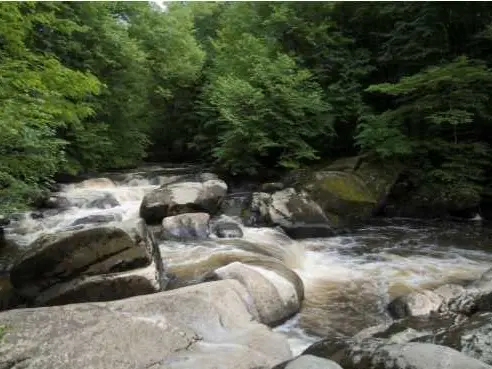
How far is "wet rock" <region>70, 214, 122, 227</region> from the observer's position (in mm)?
9688

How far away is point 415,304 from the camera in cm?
585

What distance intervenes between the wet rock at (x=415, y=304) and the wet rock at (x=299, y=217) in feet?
12.6

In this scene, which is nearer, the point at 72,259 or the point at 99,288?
the point at 99,288

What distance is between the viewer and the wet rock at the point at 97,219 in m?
9.69

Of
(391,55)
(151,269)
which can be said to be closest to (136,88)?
(391,55)

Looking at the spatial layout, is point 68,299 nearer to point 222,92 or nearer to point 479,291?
point 479,291

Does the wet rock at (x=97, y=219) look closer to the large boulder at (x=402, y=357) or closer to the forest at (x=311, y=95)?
the forest at (x=311, y=95)

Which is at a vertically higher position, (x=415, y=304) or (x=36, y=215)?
(x=36, y=215)

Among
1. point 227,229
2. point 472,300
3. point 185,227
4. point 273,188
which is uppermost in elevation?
point 273,188

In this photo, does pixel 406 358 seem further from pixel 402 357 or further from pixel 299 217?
pixel 299 217

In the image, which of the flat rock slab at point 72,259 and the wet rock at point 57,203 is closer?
the flat rock slab at point 72,259

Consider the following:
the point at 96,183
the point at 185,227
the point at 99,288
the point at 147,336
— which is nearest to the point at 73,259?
the point at 99,288

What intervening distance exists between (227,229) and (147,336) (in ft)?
16.7

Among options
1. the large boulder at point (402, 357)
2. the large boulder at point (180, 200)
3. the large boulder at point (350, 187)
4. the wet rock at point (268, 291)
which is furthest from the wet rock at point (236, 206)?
the large boulder at point (402, 357)
